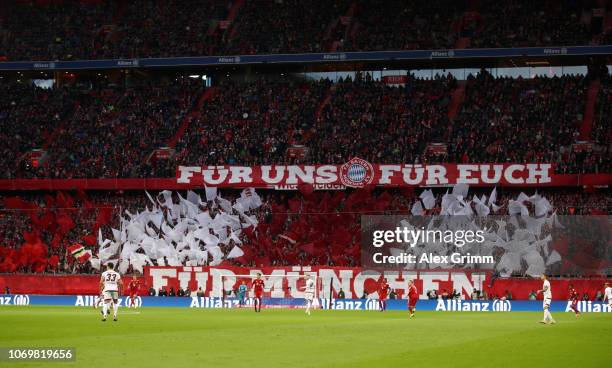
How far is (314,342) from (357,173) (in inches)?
1567

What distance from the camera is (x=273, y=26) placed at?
264ft

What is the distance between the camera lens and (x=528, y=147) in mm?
65688

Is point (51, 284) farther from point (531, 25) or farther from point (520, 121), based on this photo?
point (531, 25)

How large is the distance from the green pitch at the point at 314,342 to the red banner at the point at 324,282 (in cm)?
1669

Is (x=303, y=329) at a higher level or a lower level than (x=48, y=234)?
lower

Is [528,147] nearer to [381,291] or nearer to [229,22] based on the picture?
[381,291]

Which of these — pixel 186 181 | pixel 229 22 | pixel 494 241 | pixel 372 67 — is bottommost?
pixel 494 241

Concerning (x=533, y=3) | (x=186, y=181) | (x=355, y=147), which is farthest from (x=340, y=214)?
(x=533, y=3)

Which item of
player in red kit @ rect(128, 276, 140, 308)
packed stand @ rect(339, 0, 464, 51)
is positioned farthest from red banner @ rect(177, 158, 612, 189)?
packed stand @ rect(339, 0, 464, 51)

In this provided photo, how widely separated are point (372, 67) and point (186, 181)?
1876 centimetres

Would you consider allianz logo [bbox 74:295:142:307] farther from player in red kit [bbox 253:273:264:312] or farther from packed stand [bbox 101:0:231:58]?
packed stand [bbox 101:0:231:58]

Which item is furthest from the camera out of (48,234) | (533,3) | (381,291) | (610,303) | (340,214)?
(533,3)

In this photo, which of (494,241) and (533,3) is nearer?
(494,241)

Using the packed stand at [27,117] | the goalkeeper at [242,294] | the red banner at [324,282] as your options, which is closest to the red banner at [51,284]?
the red banner at [324,282]
